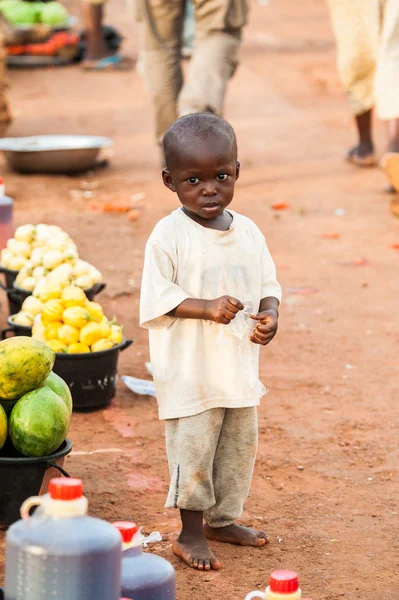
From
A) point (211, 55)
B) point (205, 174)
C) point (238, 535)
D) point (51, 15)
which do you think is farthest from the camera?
point (51, 15)

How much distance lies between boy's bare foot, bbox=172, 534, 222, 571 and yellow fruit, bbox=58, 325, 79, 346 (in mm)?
1562

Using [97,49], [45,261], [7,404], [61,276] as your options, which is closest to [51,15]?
[97,49]

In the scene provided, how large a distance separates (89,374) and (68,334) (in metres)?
0.22

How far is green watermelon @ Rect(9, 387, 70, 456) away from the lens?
3.88 m

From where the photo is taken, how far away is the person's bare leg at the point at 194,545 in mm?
3767

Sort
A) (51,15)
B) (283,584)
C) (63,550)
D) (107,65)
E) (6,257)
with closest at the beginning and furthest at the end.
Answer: (63,550) → (283,584) → (6,257) → (107,65) → (51,15)

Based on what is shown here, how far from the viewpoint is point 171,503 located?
12.4ft

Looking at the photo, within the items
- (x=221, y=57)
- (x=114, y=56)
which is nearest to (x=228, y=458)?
(x=221, y=57)

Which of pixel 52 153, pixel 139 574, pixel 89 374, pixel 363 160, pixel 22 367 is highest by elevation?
pixel 139 574

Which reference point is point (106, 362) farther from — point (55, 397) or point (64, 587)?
point (64, 587)

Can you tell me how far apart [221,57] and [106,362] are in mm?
4411

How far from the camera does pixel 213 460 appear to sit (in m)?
3.88

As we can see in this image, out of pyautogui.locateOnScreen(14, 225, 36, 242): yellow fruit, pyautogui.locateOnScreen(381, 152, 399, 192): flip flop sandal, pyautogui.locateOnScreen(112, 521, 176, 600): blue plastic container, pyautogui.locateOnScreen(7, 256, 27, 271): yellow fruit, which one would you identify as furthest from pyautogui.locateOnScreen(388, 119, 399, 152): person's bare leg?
pyautogui.locateOnScreen(112, 521, 176, 600): blue plastic container

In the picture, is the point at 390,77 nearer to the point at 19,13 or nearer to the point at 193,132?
the point at 193,132
